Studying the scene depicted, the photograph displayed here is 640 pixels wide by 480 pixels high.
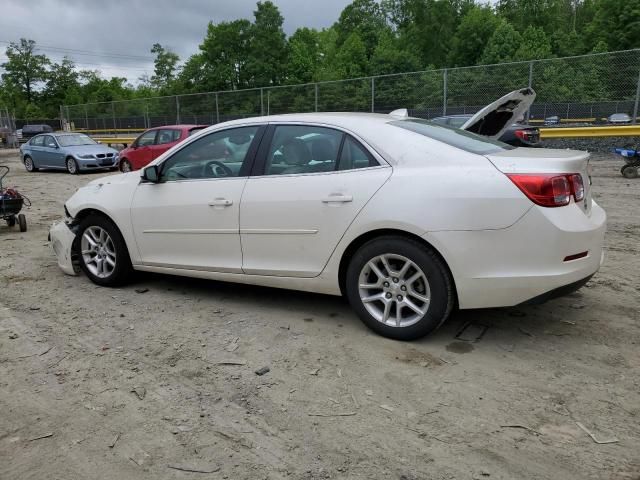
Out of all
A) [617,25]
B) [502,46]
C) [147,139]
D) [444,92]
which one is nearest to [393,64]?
[502,46]

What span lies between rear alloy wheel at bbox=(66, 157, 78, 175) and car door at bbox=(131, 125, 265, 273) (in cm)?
1470

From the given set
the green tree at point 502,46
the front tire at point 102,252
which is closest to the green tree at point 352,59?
the green tree at point 502,46

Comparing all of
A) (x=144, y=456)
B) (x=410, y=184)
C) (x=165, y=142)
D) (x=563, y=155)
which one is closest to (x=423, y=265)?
(x=410, y=184)

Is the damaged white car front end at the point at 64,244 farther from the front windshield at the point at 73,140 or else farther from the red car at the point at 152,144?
the front windshield at the point at 73,140

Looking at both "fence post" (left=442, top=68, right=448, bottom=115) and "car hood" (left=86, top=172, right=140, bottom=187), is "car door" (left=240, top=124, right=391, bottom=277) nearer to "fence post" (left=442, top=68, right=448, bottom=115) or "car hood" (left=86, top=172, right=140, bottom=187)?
"car hood" (left=86, top=172, right=140, bottom=187)

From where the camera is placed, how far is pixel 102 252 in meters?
5.29

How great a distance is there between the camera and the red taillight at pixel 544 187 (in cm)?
332

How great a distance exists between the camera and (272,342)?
3.92 meters

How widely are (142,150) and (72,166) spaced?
3.63 metres

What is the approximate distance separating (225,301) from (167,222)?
87 cm

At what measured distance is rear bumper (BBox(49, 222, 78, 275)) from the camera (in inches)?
217

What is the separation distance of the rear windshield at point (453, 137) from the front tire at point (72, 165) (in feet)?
53.5

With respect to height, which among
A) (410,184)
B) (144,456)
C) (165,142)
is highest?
(165,142)

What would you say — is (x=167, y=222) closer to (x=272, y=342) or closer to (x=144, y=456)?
(x=272, y=342)
